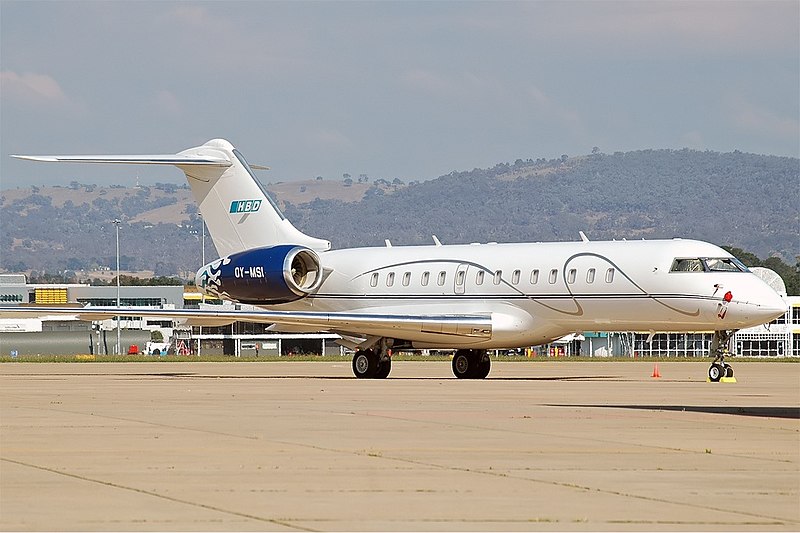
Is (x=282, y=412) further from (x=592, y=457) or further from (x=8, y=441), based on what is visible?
(x=592, y=457)

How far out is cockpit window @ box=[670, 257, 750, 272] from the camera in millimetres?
34875

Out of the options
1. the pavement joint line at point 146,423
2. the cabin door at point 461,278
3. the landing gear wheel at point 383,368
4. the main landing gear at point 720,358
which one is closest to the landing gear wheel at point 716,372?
the main landing gear at point 720,358

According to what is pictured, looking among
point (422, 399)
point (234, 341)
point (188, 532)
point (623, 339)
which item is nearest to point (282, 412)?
point (422, 399)

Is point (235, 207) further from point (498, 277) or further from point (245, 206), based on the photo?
point (498, 277)

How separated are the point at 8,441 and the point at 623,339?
92.6 m

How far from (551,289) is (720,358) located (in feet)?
14.9

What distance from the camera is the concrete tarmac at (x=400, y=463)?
11.4m

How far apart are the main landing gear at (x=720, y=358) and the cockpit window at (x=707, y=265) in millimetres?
1513

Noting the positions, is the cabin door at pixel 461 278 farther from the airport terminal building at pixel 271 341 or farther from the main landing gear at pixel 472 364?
the airport terminal building at pixel 271 341

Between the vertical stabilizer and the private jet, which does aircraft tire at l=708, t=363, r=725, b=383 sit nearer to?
the private jet

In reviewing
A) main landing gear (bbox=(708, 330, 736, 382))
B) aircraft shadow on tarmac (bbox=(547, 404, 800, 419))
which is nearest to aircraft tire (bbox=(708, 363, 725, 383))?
main landing gear (bbox=(708, 330, 736, 382))

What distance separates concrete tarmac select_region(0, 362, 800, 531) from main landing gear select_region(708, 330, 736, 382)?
8.43 m

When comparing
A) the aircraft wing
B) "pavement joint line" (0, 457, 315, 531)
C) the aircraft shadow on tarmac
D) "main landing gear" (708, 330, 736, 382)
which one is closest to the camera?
"pavement joint line" (0, 457, 315, 531)

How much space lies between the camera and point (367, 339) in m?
38.8
